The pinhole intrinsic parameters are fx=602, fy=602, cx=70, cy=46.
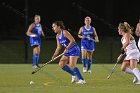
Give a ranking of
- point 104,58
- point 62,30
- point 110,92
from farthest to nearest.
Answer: point 104,58, point 62,30, point 110,92

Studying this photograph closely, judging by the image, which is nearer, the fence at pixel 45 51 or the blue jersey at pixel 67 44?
the blue jersey at pixel 67 44

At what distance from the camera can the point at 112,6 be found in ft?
152

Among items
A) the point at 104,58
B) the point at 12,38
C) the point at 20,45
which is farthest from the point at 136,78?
the point at 12,38

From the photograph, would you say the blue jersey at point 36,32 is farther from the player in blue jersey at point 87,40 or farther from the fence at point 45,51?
the fence at point 45,51

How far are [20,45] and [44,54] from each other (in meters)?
2.61

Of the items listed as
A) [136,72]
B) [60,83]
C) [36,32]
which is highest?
[36,32]

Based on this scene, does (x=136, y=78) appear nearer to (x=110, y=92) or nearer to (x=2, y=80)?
(x=110, y=92)

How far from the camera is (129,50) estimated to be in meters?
17.9

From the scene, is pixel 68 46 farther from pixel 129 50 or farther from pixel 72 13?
pixel 72 13

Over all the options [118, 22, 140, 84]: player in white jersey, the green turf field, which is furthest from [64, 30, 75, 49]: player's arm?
[118, 22, 140, 84]: player in white jersey

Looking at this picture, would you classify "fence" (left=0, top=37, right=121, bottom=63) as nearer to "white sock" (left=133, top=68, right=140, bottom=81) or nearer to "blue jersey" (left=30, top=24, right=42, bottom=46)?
"blue jersey" (left=30, top=24, right=42, bottom=46)

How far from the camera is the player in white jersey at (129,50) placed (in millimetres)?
17375

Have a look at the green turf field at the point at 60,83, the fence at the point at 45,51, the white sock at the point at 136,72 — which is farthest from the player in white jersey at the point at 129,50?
the fence at the point at 45,51

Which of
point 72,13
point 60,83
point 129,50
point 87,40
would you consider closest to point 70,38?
point 60,83
